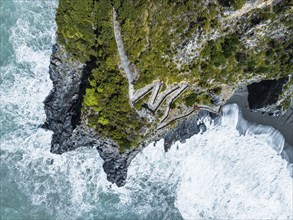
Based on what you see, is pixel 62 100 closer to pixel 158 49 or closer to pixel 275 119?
pixel 158 49

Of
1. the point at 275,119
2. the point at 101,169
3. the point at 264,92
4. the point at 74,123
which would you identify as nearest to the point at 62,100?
the point at 74,123

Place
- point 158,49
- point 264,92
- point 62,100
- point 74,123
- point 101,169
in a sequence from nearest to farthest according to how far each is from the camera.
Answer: point 158,49
point 74,123
point 62,100
point 264,92
point 101,169

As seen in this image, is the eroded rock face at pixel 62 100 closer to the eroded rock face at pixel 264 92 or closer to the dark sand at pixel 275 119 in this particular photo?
the dark sand at pixel 275 119

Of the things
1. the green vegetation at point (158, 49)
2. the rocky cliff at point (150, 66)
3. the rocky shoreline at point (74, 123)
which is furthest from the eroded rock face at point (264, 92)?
the rocky shoreline at point (74, 123)

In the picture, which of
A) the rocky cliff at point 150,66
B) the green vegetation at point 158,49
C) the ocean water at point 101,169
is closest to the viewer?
the green vegetation at point 158,49

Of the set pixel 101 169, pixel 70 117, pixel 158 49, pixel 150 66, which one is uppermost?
A: pixel 158 49

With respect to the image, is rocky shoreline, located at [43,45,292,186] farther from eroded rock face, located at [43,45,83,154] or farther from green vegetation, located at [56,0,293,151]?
green vegetation, located at [56,0,293,151]
